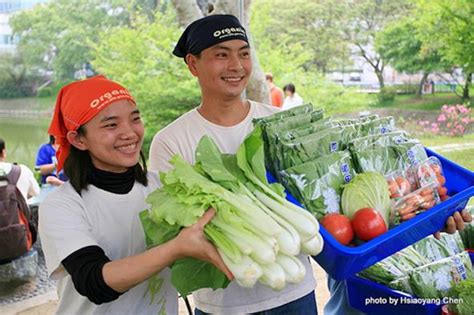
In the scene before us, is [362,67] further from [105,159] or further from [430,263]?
[105,159]

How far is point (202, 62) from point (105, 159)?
20.3 inches

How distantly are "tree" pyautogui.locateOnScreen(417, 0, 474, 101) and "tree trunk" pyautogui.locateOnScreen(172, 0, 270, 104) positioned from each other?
215 centimetres

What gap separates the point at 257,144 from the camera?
1.46 metres

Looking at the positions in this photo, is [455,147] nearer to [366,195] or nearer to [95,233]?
[366,195]

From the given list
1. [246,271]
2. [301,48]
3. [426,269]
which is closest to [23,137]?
[301,48]

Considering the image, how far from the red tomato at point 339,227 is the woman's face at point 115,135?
0.52 metres

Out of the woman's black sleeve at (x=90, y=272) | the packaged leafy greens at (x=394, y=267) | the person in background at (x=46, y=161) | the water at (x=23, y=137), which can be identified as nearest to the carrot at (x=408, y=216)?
the packaged leafy greens at (x=394, y=267)

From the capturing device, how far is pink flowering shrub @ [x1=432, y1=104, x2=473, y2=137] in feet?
20.7

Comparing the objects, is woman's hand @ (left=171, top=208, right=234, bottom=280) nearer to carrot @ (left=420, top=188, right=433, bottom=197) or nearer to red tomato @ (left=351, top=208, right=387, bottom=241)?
red tomato @ (left=351, top=208, right=387, bottom=241)

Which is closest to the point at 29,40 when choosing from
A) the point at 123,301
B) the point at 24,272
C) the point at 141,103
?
the point at 141,103

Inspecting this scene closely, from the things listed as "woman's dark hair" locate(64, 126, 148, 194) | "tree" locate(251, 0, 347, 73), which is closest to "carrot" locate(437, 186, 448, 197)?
"woman's dark hair" locate(64, 126, 148, 194)

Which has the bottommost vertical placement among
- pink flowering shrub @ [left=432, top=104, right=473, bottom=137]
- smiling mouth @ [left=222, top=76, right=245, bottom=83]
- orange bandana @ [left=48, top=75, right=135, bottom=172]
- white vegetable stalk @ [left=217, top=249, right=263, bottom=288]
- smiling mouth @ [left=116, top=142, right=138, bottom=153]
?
pink flowering shrub @ [left=432, top=104, right=473, bottom=137]

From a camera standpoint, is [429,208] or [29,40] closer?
[429,208]

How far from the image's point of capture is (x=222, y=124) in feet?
6.00
